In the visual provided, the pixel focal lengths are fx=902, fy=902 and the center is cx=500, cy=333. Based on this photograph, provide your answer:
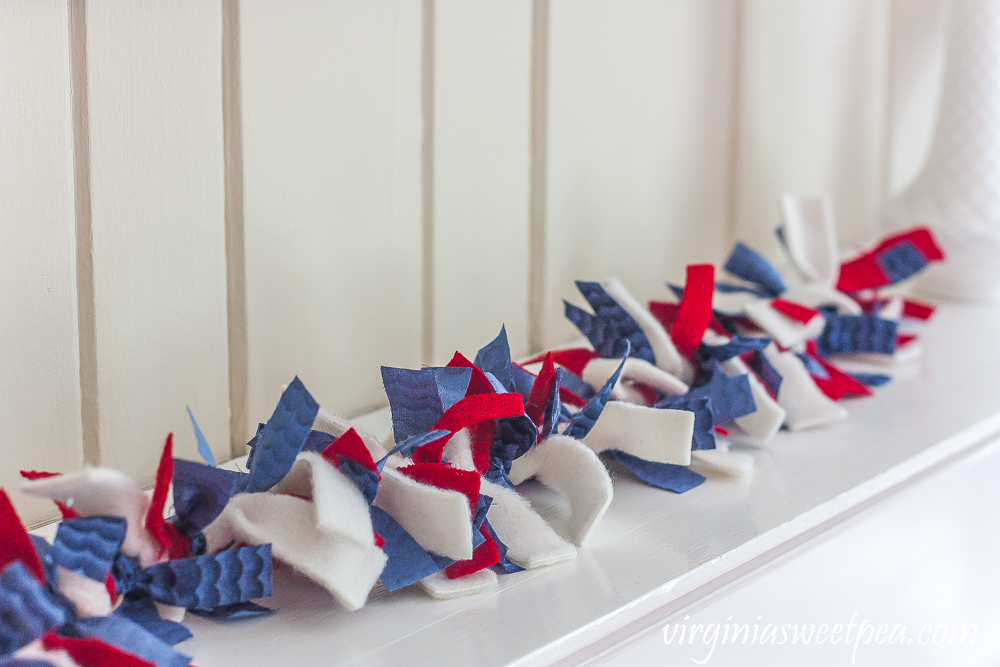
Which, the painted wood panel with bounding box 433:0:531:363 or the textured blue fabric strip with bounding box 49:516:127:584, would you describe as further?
the painted wood panel with bounding box 433:0:531:363

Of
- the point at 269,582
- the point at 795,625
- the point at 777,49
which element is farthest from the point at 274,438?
the point at 777,49

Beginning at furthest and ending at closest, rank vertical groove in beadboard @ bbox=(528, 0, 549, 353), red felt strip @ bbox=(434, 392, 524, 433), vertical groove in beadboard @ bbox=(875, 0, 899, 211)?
vertical groove in beadboard @ bbox=(875, 0, 899, 211) < vertical groove in beadboard @ bbox=(528, 0, 549, 353) < red felt strip @ bbox=(434, 392, 524, 433)

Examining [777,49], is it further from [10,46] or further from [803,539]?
[10,46]

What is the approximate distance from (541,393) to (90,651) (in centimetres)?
22

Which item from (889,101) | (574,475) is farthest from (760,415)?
(889,101)

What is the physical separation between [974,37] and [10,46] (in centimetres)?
73

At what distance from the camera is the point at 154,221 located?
44 cm

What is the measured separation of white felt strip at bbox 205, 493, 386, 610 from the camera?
1.08 ft

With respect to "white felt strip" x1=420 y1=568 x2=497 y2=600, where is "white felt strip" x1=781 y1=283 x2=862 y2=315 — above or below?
above

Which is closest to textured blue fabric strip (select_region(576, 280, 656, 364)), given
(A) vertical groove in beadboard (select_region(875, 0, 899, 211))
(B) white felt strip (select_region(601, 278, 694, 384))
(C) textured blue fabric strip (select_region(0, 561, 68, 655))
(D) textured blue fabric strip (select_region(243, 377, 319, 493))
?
(B) white felt strip (select_region(601, 278, 694, 384))

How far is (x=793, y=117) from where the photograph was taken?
0.80 m

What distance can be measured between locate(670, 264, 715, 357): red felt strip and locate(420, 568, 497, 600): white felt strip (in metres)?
0.22

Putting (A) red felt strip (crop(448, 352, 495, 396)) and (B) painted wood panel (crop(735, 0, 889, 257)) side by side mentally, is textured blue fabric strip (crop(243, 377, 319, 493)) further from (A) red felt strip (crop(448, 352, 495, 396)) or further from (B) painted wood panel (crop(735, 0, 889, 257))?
(B) painted wood panel (crop(735, 0, 889, 257))

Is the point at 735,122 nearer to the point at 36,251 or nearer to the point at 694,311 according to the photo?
the point at 694,311
